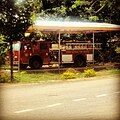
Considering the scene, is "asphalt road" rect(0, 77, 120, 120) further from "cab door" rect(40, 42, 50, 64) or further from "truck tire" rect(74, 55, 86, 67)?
"truck tire" rect(74, 55, 86, 67)

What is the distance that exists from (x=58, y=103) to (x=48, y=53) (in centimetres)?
1398

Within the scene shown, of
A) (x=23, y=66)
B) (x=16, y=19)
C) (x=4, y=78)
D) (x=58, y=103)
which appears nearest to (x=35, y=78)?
(x=4, y=78)

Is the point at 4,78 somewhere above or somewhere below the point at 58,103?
above

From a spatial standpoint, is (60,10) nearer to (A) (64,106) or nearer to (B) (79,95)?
(B) (79,95)

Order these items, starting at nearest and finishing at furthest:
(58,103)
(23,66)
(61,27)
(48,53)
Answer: (58,103) < (61,27) < (23,66) < (48,53)

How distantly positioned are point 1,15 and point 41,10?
16.8 meters

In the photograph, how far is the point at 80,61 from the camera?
27516 millimetres

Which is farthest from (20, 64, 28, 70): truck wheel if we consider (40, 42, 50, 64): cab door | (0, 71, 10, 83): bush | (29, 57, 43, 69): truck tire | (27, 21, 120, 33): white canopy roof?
(0, 71, 10, 83): bush

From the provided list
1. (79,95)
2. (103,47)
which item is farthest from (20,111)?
→ (103,47)

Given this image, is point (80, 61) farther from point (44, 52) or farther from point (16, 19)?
point (16, 19)

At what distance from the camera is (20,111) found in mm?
10602

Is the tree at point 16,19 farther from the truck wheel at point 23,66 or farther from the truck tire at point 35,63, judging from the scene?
the truck wheel at point 23,66

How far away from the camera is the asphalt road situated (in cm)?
980

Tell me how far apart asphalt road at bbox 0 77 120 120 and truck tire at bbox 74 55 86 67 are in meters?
10.1
